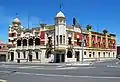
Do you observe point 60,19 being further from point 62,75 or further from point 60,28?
point 62,75

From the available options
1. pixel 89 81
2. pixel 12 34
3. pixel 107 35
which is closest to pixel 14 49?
pixel 12 34

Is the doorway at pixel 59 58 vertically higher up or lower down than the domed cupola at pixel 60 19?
lower down

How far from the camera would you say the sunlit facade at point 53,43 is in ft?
207

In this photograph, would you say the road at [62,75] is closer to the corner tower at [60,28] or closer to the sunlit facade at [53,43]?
the sunlit facade at [53,43]

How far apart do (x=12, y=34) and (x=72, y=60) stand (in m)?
19.2

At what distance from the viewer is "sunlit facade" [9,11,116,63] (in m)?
63.2

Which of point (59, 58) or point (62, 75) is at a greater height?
point (62, 75)

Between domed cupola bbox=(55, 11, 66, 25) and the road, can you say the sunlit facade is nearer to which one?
domed cupola bbox=(55, 11, 66, 25)

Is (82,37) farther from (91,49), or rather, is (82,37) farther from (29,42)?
(29,42)

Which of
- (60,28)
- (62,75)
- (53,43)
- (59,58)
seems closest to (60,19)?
(60,28)

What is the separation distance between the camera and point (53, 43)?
6384cm

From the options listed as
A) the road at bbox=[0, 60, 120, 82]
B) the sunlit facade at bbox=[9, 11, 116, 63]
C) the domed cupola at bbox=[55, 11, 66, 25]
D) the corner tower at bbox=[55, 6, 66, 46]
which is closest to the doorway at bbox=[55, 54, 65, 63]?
the sunlit facade at bbox=[9, 11, 116, 63]

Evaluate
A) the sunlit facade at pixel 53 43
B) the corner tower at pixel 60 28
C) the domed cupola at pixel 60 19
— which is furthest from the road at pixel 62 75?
the domed cupola at pixel 60 19

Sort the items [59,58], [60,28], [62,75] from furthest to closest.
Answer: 1. [59,58]
2. [60,28]
3. [62,75]
